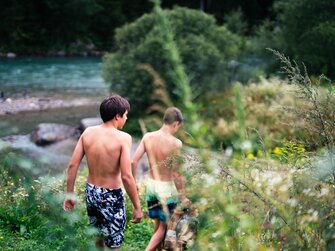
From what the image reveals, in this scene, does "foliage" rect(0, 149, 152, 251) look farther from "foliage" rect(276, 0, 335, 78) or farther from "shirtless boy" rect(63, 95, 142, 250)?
"foliage" rect(276, 0, 335, 78)

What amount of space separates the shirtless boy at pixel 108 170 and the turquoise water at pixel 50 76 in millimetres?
15929

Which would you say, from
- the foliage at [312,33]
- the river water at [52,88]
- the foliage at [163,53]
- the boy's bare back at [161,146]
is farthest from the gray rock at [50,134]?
the boy's bare back at [161,146]

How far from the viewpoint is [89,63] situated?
28812 mm

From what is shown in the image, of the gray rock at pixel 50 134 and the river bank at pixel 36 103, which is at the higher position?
the gray rock at pixel 50 134

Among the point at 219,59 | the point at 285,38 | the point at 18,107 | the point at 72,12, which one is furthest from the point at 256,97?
the point at 72,12

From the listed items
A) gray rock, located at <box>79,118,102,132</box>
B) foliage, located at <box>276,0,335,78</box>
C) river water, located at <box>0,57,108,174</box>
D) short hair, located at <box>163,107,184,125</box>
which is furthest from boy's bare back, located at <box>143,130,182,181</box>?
foliage, located at <box>276,0,335,78</box>

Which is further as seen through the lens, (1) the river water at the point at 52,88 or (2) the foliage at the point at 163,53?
(2) the foliage at the point at 163,53

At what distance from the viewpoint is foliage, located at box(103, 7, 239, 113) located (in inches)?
601

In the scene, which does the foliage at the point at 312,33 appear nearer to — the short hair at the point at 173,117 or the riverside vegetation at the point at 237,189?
the short hair at the point at 173,117

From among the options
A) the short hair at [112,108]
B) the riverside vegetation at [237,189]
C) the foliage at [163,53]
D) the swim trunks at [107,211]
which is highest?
the riverside vegetation at [237,189]

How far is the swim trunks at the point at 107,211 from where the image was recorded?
175 inches

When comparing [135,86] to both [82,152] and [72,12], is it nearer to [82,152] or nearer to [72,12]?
[82,152]

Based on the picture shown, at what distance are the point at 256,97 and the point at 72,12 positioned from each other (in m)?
25.0

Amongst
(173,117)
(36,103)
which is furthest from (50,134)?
(173,117)
